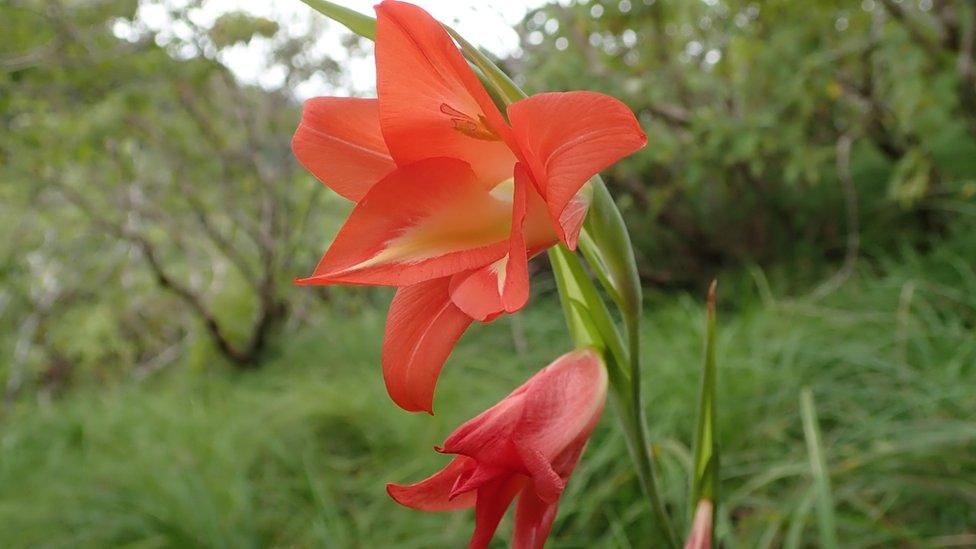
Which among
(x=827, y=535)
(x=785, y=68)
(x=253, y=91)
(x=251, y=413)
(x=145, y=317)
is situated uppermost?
(x=785, y=68)

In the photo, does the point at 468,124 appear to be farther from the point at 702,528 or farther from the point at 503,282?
the point at 702,528

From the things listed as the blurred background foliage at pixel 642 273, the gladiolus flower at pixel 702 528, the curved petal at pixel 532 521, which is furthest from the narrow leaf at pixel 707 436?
the blurred background foliage at pixel 642 273

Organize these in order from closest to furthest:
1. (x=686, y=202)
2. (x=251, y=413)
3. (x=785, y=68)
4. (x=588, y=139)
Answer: (x=588, y=139)
(x=785, y=68)
(x=251, y=413)
(x=686, y=202)

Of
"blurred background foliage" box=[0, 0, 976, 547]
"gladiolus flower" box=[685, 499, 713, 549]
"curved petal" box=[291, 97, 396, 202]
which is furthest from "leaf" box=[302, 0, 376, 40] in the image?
"blurred background foliage" box=[0, 0, 976, 547]

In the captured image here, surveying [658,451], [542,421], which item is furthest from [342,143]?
[658,451]

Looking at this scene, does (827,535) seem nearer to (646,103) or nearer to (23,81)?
(646,103)

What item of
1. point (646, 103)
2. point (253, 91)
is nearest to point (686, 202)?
point (646, 103)
